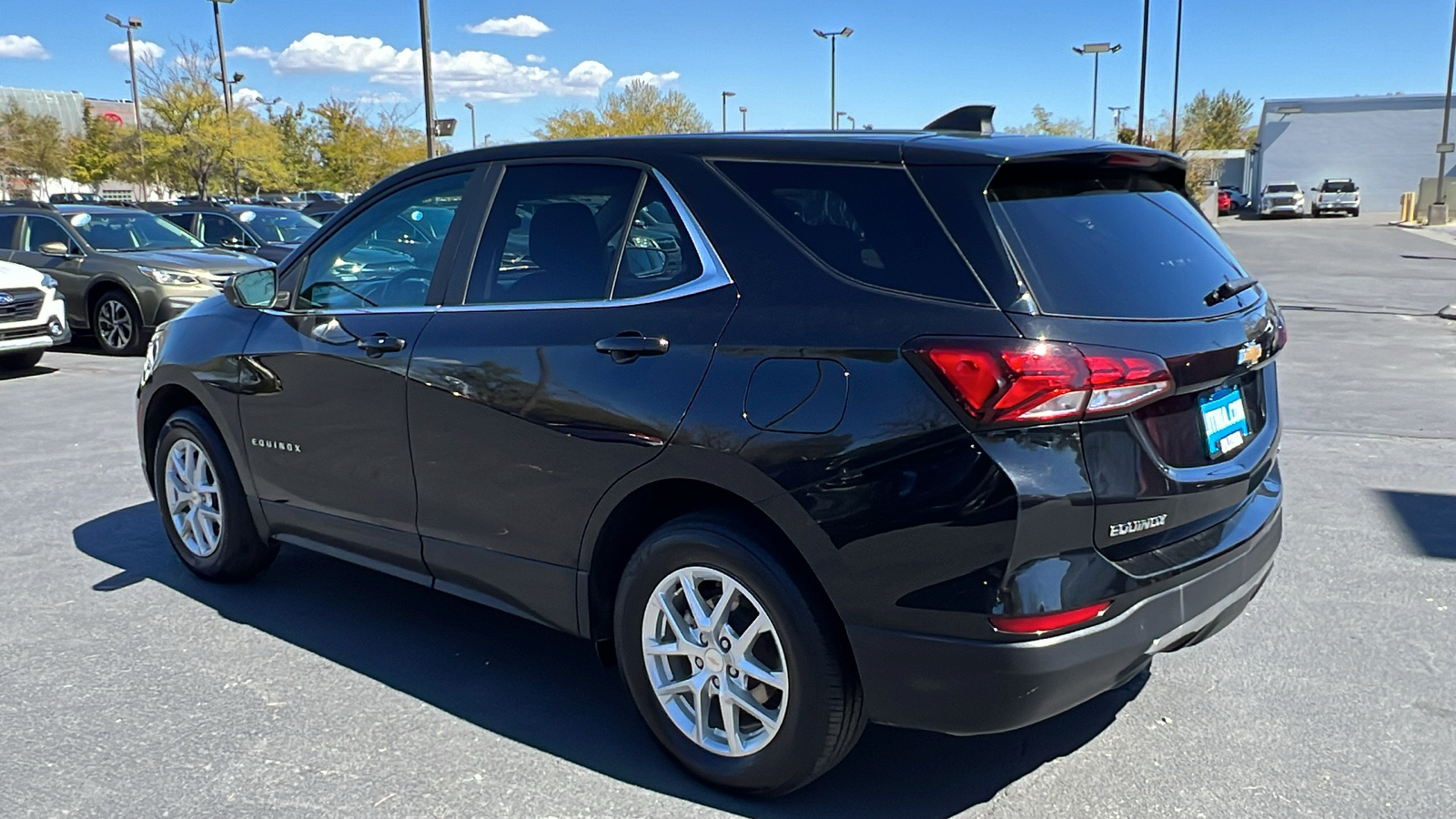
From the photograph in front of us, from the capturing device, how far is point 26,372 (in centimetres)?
1167

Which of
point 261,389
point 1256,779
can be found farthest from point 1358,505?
point 261,389

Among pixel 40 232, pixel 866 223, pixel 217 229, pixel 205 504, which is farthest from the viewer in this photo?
pixel 217 229

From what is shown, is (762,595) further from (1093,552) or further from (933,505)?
(1093,552)

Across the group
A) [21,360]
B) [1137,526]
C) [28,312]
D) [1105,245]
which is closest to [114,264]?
[21,360]

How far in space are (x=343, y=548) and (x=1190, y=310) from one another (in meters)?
3.01

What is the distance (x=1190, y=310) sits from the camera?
3.07 m

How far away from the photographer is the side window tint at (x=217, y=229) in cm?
1595

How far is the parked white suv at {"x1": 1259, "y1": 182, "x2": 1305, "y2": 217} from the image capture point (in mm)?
50656

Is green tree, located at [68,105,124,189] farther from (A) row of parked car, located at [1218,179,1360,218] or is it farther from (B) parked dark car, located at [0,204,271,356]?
(A) row of parked car, located at [1218,179,1360,218]

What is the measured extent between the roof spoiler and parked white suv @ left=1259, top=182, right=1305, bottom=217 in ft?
174

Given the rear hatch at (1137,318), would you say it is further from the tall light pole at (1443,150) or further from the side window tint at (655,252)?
the tall light pole at (1443,150)

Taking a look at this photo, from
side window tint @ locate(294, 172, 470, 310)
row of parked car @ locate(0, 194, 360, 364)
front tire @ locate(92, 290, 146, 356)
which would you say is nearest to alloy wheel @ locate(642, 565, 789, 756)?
side window tint @ locate(294, 172, 470, 310)

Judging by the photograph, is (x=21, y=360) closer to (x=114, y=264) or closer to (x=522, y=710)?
(x=114, y=264)

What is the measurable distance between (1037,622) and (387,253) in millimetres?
2759
